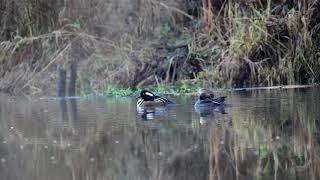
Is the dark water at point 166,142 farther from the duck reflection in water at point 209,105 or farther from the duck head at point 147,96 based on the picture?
the duck head at point 147,96

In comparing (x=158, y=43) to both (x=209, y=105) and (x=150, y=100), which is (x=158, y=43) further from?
(x=209, y=105)

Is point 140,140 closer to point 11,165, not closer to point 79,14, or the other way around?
point 11,165

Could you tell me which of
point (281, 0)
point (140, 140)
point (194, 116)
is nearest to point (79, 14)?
point (281, 0)

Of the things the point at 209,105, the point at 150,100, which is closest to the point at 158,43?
the point at 150,100

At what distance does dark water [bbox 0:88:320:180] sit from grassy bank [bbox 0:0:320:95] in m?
3.38

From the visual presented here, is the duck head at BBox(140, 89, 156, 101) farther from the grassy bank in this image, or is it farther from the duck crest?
the grassy bank

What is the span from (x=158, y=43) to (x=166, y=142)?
10712 millimetres

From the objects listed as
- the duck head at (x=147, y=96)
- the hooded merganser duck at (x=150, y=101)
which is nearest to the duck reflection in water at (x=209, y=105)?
the hooded merganser duck at (x=150, y=101)

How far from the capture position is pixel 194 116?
1159 cm

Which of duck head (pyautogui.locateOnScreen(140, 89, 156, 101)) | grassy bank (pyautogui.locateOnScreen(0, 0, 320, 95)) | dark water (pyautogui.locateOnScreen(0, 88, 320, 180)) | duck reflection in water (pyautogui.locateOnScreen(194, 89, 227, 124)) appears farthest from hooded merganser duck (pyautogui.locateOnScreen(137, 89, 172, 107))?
grassy bank (pyautogui.locateOnScreen(0, 0, 320, 95))

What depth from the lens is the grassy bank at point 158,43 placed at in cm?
1706

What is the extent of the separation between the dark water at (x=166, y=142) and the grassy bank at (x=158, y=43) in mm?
3376

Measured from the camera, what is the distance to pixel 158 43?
774 inches

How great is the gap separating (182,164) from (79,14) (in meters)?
12.3
